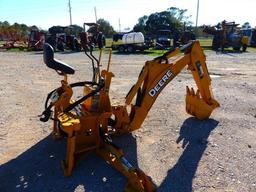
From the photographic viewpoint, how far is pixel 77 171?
4.50 meters

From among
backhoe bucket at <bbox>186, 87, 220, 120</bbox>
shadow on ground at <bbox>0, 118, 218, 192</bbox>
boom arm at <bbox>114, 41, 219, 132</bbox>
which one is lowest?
shadow on ground at <bbox>0, 118, 218, 192</bbox>

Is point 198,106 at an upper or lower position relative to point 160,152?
upper

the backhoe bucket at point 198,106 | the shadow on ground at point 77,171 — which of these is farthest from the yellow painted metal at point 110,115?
the backhoe bucket at point 198,106

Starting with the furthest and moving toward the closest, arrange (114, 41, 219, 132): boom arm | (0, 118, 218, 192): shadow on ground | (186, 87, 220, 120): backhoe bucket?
1. (186, 87, 220, 120): backhoe bucket
2. (114, 41, 219, 132): boom arm
3. (0, 118, 218, 192): shadow on ground

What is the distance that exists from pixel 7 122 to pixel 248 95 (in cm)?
588

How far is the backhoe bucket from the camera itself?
6.20 metres

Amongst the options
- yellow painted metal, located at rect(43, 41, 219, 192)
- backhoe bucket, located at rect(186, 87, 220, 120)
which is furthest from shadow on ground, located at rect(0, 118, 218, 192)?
backhoe bucket, located at rect(186, 87, 220, 120)

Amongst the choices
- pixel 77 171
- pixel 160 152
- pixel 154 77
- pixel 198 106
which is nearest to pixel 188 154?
pixel 160 152

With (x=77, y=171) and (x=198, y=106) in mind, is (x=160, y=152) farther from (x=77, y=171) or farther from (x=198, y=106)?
(x=198, y=106)

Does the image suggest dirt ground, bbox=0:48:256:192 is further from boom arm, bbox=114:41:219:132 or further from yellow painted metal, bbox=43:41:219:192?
boom arm, bbox=114:41:219:132

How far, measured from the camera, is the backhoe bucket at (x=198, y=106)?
20.3 ft

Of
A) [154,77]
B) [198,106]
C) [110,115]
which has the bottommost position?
[198,106]

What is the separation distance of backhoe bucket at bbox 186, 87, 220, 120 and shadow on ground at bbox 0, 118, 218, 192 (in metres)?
0.84

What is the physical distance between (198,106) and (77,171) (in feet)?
9.25
